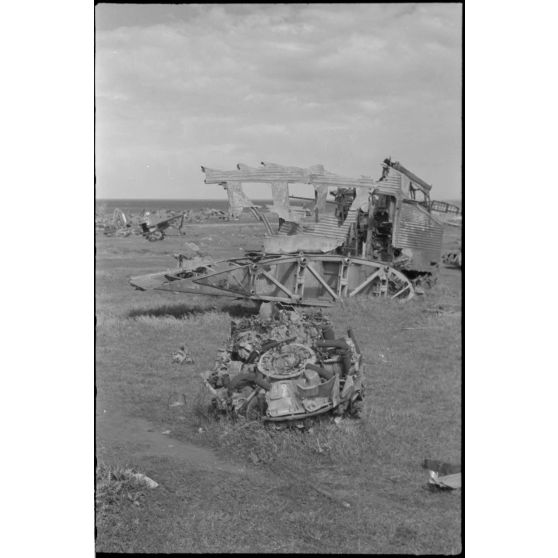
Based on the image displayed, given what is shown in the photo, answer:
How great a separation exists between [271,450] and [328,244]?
211cm

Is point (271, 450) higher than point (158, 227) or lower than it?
lower

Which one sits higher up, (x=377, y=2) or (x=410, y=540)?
(x=377, y=2)

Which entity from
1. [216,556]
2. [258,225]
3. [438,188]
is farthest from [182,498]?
[438,188]

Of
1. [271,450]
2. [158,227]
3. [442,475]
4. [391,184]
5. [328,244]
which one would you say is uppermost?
[391,184]

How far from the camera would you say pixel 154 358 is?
5.08 m

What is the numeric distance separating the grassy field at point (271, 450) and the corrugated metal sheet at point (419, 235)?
0.92 ft

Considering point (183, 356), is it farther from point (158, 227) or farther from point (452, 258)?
point (452, 258)

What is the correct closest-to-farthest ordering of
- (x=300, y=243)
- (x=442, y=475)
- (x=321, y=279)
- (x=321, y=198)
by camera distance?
(x=442, y=475) < (x=321, y=198) < (x=300, y=243) < (x=321, y=279)

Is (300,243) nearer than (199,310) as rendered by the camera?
Yes

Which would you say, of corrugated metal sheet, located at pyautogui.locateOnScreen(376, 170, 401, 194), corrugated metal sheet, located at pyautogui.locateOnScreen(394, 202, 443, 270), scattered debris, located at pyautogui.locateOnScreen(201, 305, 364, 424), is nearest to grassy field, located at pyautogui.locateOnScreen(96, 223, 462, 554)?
scattered debris, located at pyautogui.locateOnScreen(201, 305, 364, 424)

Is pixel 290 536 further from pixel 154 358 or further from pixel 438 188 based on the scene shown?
pixel 438 188

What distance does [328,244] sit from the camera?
5727 millimetres

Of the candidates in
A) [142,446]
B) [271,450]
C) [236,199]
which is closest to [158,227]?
[236,199]

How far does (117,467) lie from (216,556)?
0.90 m
